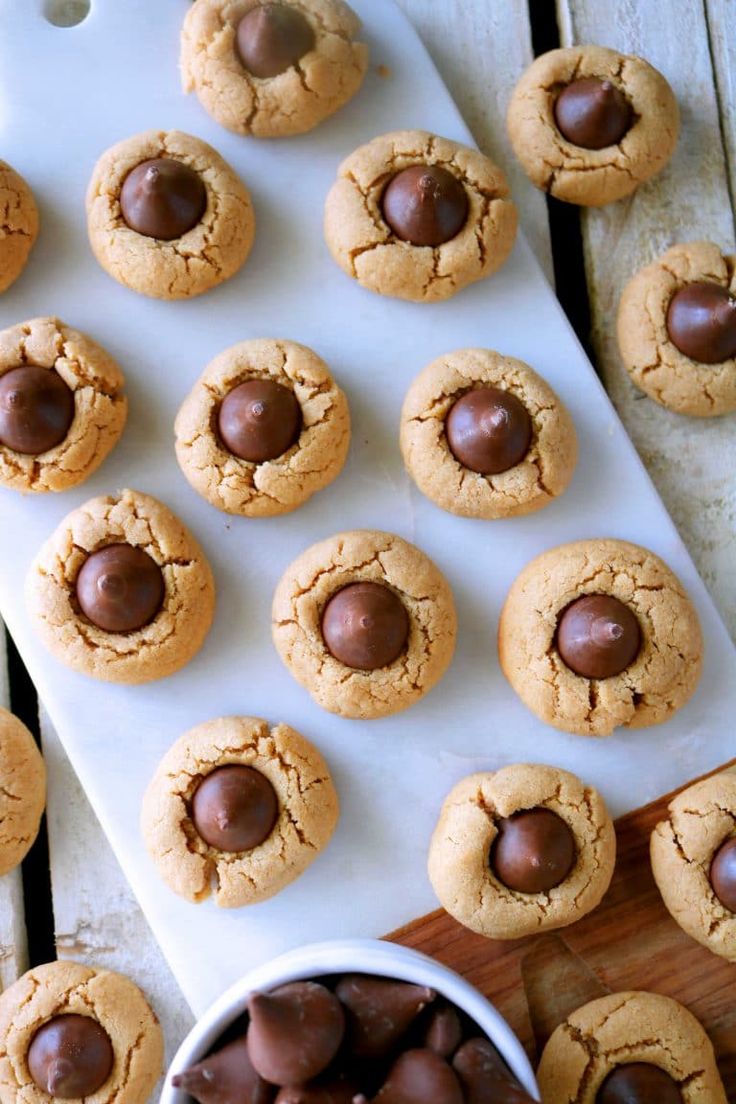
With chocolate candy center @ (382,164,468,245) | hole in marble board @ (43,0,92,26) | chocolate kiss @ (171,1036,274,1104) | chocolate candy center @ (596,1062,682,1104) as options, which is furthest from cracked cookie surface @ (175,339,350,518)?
chocolate candy center @ (596,1062,682,1104)

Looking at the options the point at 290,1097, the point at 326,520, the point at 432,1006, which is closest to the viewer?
the point at 290,1097

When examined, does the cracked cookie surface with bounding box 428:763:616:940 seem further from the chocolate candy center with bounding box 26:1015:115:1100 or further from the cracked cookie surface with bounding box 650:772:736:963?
the chocolate candy center with bounding box 26:1015:115:1100

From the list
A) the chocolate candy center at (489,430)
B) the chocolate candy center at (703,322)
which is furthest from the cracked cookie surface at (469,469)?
the chocolate candy center at (703,322)

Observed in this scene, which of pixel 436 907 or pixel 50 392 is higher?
pixel 50 392

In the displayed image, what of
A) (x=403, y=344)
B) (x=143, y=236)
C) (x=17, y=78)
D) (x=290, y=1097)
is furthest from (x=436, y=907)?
(x=17, y=78)

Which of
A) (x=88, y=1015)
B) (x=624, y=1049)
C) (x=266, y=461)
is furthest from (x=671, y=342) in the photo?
(x=88, y=1015)

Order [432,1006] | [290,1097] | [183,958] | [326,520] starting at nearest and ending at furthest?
1. [290,1097]
2. [432,1006]
3. [183,958]
4. [326,520]

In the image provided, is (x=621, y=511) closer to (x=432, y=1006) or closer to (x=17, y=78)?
(x=432, y=1006)
